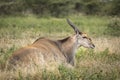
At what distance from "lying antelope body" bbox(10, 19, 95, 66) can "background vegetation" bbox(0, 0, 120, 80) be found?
0.31 m

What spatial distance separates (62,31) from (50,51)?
394 inches

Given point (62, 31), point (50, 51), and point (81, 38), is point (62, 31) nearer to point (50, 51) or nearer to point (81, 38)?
point (81, 38)

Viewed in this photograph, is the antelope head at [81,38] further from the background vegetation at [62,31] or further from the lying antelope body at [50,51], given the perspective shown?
the background vegetation at [62,31]

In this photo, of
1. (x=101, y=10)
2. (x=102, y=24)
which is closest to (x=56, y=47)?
(x=102, y=24)

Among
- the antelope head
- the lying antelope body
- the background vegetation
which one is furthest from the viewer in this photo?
the antelope head

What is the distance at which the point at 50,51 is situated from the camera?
388 inches

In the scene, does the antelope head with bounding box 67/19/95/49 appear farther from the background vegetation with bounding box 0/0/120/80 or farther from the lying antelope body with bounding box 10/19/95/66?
the background vegetation with bounding box 0/0/120/80

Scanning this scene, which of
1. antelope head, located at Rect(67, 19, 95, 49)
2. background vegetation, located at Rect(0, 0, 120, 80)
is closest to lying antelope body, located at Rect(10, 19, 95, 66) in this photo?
antelope head, located at Rect(67, 19, 95, 49)

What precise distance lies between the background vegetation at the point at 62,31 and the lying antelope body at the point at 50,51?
1.02 ft

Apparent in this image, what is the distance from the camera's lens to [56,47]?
1031 centimetres

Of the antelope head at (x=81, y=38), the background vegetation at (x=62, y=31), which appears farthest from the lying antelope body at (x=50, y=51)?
the background vegetation at (x=62, y=31)

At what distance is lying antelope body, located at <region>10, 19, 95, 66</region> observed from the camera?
8805 mm

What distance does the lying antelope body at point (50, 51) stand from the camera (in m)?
8.80

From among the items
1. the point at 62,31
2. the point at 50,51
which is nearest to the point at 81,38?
the point at 50,51
